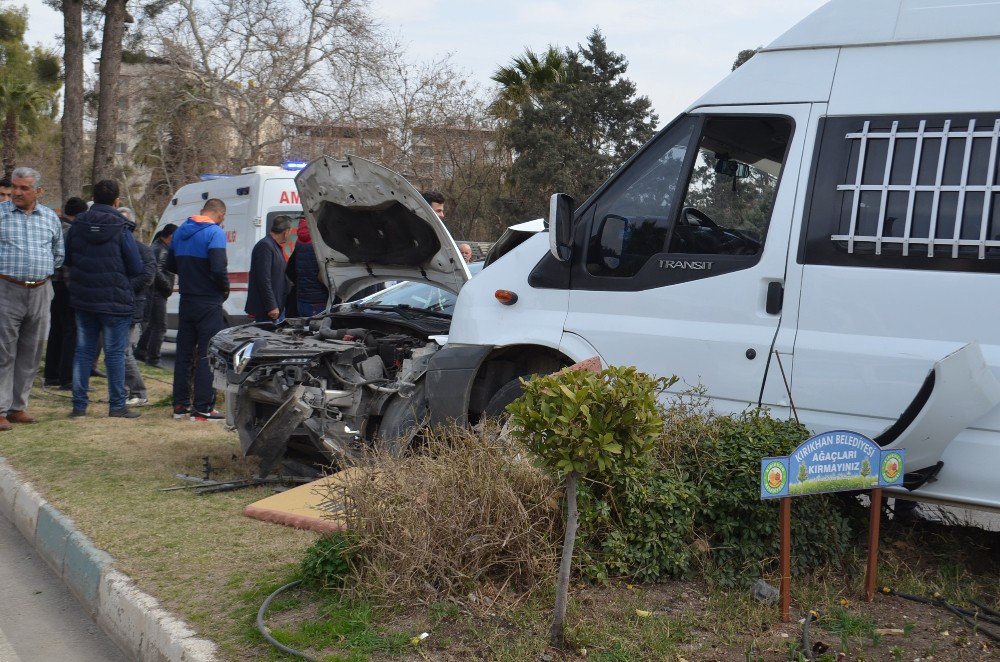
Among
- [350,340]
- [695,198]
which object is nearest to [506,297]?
[695,198]

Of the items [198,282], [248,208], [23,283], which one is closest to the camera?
[23,283]

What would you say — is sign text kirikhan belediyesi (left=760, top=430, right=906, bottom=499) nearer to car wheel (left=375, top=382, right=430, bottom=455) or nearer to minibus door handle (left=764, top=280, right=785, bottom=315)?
minibus door handle (left=764, top=280, right=785, bottom=315)

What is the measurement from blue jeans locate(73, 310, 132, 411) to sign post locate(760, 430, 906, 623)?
6668mm

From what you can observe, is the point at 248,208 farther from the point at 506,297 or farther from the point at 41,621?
the point at 41,621

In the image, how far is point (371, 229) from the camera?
7.46 m

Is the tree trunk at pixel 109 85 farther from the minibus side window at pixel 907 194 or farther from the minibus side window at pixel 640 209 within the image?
the minibus side window at pixel 907 194

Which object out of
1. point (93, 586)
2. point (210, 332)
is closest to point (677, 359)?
point (93, 586)

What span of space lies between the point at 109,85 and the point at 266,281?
21.8ft

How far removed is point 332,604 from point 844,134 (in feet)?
11.0

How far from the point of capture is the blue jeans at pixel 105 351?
883 centimetres

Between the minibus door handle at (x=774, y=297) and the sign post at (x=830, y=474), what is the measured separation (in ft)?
3.18

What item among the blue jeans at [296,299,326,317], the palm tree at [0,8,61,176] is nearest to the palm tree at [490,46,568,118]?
the palm tree at [0,8,61,176]

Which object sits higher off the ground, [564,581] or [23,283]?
[23,283]

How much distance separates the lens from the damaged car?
6332 mm
